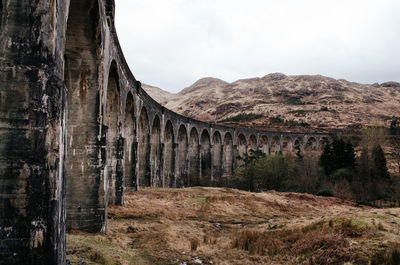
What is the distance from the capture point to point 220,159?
4041cm

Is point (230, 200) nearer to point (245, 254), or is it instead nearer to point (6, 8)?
point (245, 254)

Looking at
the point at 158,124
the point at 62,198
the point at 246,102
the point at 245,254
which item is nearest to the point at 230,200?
the point at 158,124

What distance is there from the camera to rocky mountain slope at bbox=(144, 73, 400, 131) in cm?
7994

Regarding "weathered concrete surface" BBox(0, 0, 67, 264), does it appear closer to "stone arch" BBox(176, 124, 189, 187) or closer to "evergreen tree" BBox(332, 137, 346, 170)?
"stone arch" BBox(176, 124, 189, 187)

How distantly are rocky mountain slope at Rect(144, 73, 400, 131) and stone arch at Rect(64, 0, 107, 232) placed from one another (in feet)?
221

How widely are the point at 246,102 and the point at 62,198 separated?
106493 mm

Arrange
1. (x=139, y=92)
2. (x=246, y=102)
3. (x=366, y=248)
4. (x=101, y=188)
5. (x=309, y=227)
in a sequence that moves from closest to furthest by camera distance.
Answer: (x=366, y=248) < (x=101, y=188) < (x=309, y=227) < (x=139, y=92) < (x=246, y=102)

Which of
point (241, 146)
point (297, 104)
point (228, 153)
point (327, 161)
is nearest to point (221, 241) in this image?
point (327, 161)

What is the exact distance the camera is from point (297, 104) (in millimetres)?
100375

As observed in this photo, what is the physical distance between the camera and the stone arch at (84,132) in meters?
8.84

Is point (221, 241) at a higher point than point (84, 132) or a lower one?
lower

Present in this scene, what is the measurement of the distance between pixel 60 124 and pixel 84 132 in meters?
4.27

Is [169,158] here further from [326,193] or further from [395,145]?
[395,145]

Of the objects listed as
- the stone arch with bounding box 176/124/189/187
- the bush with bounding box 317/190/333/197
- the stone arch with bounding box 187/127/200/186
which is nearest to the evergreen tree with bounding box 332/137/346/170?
the bush with bounding box 317/190/333/197
